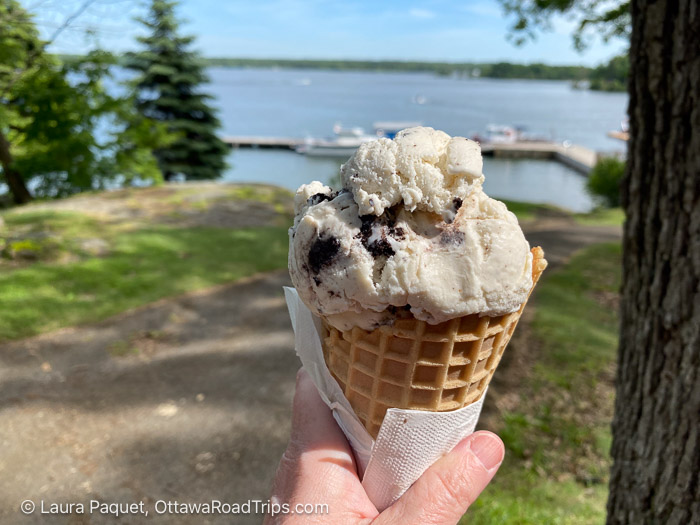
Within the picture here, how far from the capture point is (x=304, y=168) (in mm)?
30719

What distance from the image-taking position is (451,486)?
65.5 inches

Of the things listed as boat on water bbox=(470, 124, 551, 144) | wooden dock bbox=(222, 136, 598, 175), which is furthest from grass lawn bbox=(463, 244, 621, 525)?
boat on water bbox=(470, 124, 551, 144)

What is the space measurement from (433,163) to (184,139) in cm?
2185

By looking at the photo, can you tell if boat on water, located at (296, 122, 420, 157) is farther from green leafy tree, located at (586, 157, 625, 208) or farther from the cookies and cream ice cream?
the cookies and cream ice cream

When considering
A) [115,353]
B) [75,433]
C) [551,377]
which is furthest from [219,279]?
[551,377]

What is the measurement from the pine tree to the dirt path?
1614cm

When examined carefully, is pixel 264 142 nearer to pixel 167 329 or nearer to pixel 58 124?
pixel 58 124

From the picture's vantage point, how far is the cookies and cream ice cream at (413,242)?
5.09ft

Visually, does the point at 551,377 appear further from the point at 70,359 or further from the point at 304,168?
the point at 304,168

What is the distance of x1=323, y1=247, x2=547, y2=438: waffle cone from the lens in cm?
169

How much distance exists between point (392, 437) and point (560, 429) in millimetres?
2893

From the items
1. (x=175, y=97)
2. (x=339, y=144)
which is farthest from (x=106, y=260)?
(x=339, y=144)

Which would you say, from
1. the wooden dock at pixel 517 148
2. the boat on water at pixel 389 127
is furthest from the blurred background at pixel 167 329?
the wooden dock at pixel 517 148

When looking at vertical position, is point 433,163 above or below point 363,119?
below
